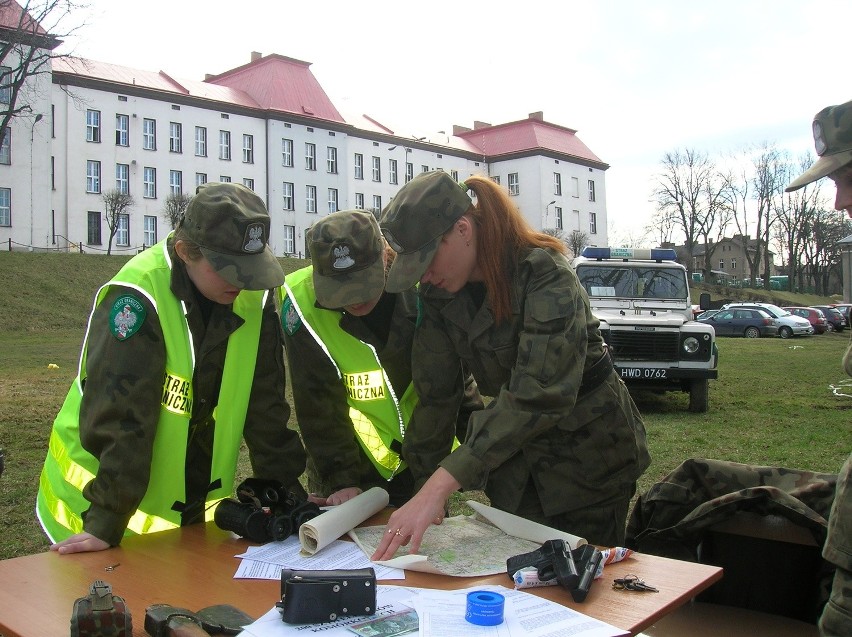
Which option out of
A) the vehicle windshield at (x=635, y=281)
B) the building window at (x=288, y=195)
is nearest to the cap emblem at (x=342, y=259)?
the vehicle windshield at (x=635, y=281)

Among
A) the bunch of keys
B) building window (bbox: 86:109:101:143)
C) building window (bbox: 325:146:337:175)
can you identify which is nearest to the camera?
the bunch of keys

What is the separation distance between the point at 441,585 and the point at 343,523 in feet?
1.44

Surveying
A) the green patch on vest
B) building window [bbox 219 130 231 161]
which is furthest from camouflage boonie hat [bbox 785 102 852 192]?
building window [bbox 219 130 231 161]

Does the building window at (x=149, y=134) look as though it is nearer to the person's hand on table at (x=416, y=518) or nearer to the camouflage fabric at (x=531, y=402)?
the camouflage fabric at (x=531, y=402)

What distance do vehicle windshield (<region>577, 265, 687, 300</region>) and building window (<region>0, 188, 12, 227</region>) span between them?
2992cm

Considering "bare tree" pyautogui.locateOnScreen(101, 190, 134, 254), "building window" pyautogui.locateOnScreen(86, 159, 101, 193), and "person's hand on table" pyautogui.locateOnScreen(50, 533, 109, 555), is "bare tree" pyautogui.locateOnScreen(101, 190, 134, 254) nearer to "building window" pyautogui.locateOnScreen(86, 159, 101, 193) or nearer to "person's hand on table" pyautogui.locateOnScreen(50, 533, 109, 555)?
"building window" pyautogui.locateOnScreen(86, 159, 101, 193)

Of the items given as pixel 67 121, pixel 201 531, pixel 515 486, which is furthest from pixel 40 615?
pixel 67 121

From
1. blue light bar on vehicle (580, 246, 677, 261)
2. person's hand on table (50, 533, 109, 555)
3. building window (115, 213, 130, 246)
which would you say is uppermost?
building window (115, 213, 130, 246)

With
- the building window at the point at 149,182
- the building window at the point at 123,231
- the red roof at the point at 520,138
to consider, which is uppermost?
the red roof at the point at 520,138

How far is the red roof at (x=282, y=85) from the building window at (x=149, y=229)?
29.5 ft

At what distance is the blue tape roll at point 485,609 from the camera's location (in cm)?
154

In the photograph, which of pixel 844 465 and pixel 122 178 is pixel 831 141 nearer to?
pixel 844 465

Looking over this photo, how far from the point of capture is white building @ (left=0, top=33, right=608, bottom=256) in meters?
33.8

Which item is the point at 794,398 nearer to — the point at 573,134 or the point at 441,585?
the point at 441,585
